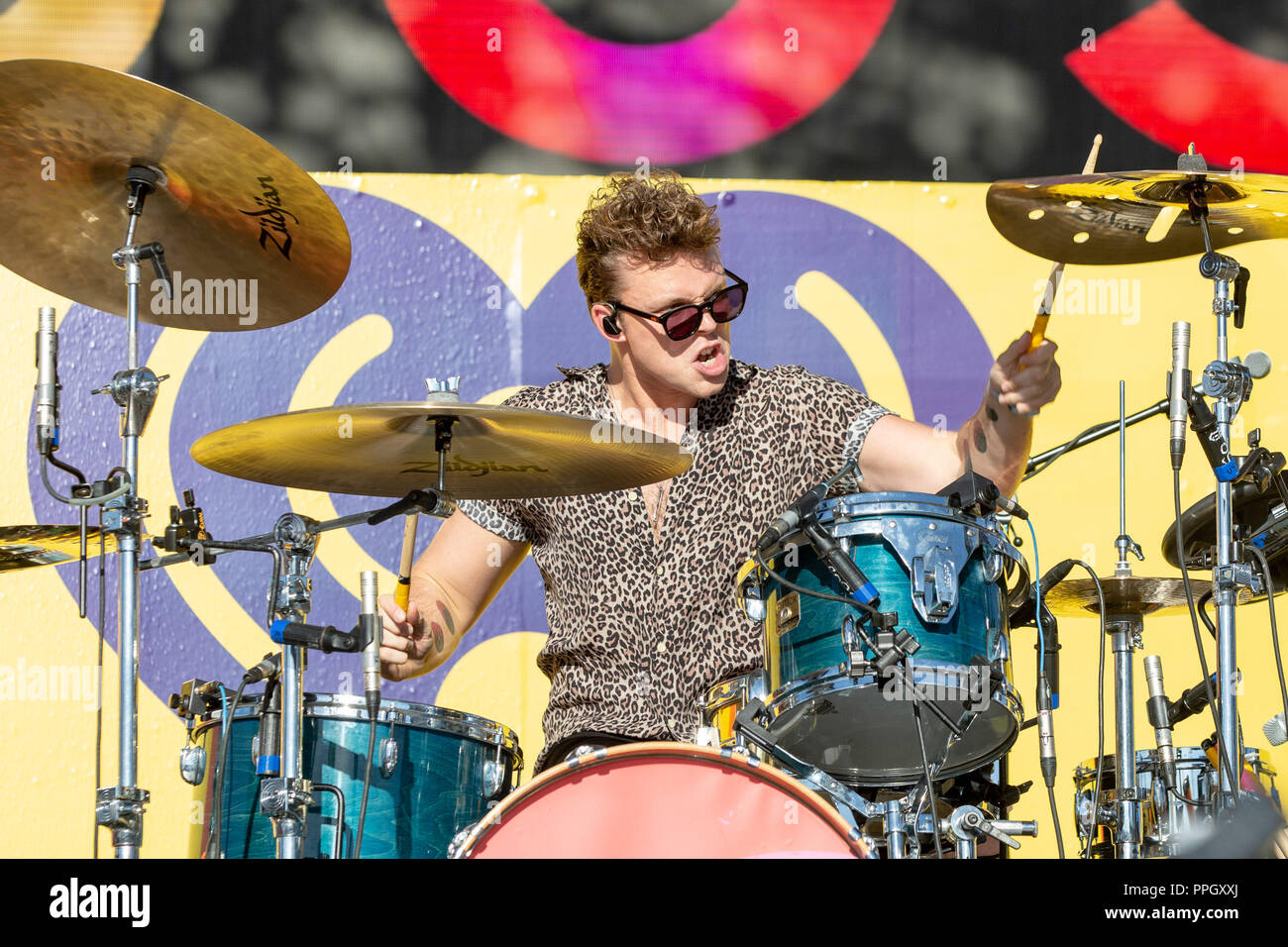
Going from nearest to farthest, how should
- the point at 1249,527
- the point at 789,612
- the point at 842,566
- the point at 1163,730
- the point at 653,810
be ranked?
1. the point at 653,810
2. the point at 842,566
3. the point at 789,612
4. the point at 1249,527
5. the point at 1163,730

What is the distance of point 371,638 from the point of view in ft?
6.99

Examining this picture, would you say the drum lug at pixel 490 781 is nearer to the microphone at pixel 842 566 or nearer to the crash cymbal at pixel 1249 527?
the microphone at pixel 842 566

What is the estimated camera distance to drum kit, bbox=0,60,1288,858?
2088 mm

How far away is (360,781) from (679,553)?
0.79 metres

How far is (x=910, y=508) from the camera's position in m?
2.30

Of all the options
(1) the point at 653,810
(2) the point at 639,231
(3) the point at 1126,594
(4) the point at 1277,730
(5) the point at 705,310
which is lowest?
(1) the point at 653,810

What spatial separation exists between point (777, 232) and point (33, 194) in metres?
1.97

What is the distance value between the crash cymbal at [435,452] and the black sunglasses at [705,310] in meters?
0.47

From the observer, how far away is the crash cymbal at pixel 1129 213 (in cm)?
252

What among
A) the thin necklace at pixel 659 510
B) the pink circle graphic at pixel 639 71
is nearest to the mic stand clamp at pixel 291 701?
the thin necklace at pixel 659 510

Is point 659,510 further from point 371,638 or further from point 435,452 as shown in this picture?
point 371,638

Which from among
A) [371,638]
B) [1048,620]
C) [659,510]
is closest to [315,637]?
[371,638]

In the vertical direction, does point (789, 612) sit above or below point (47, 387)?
below
